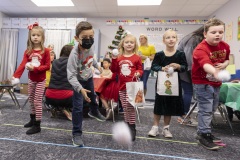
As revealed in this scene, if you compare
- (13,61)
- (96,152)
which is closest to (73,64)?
→ (96,152)

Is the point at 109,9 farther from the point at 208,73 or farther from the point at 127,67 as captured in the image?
the point at 208,73

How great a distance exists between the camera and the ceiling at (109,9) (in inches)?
208

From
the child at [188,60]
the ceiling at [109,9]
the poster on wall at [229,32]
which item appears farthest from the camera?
the ceiling at [109,9]

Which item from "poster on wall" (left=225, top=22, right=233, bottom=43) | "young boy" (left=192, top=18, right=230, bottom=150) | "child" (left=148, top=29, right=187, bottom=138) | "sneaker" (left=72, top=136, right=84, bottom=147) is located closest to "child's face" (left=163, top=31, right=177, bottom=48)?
"child" (left=148, top=29, right=187, bottom=138)

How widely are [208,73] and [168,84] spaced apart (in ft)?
1.16

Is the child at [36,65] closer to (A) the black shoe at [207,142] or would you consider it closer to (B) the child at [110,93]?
(B) the child at [110,93]

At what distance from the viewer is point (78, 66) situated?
1.59 meters

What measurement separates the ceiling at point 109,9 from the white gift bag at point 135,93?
13.2 ft

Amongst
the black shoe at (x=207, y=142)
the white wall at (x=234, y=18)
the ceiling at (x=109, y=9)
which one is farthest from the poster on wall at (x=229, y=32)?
the black shoe at (x=207, y=142)

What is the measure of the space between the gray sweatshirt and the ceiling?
405cm

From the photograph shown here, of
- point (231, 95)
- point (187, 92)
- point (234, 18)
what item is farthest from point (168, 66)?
point (234, 18)

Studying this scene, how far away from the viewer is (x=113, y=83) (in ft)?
8.87

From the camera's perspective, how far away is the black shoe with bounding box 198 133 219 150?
5.25 feet

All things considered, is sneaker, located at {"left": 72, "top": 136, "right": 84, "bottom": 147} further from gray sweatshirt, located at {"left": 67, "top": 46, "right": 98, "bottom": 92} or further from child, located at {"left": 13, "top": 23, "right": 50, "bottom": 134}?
child, located at {"left": 13, "top": 23, "right": 50, "bottom": 134}
